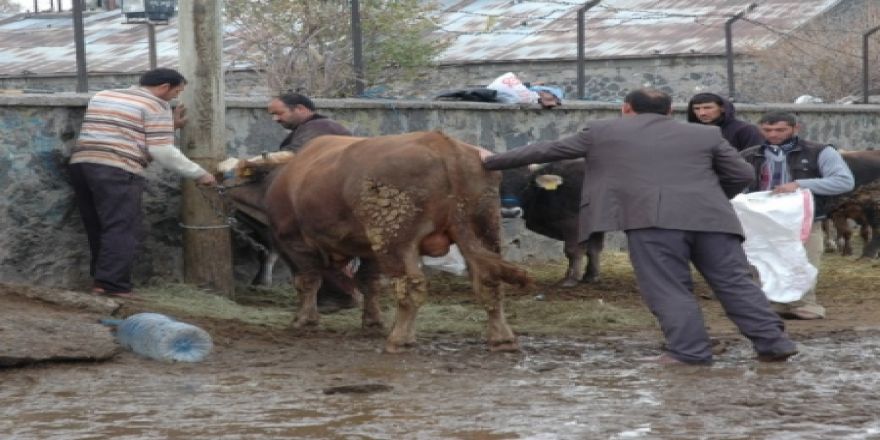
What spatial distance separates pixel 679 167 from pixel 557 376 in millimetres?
1270

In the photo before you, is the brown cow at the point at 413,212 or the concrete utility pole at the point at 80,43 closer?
the brown cow at the point at 413,212

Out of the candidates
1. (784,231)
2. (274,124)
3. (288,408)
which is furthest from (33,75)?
(288,408)

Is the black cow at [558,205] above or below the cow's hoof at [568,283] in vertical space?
above

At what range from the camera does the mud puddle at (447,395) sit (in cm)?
607

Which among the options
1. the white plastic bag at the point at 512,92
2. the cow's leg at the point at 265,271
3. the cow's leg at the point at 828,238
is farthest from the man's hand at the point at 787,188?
the cow's leg at the point at 828,238

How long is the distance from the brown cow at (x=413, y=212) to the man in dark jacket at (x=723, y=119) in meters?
2.10

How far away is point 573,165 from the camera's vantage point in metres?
12.1

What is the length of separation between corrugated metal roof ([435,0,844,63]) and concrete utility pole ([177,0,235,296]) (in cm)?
1412

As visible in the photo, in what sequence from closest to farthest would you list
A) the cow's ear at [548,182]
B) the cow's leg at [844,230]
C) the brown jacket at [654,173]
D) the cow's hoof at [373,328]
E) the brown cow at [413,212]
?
1. the brown jacket at [654,173]
2. the brown cow at [413,212]
3. the cow's hoof at [373,328]
4. the cow's ear at [548,182]
5. the cow's leg at [844,230]

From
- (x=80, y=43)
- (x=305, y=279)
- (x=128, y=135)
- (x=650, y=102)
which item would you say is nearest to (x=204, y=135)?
(x=128, y=135)

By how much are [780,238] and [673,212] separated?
2234mm

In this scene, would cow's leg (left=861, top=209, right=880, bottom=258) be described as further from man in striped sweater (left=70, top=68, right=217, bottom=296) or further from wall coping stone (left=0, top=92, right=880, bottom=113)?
man in striped sweater (left=70, top=68, right=217, bottom=296)

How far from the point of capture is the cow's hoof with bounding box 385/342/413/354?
8.38 m

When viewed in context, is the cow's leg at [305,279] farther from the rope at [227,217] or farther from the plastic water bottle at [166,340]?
the plastic water bottle at [166,340]
